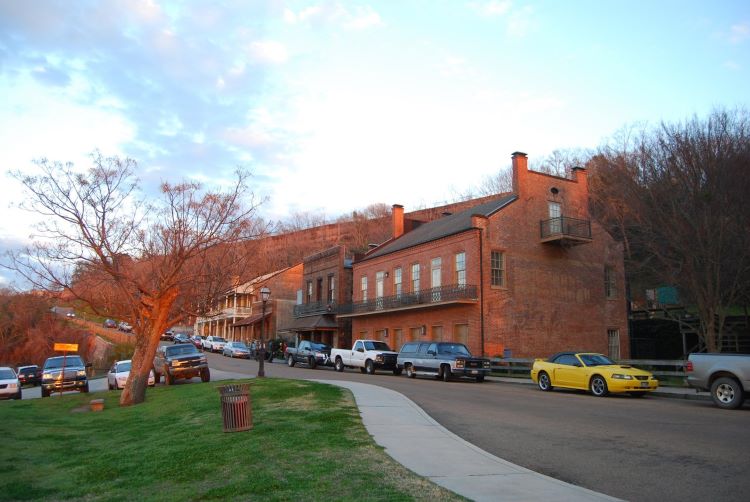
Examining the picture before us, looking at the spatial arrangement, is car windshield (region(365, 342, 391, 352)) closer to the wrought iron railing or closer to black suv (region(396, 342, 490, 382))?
black suv (region(396, 342, 490, 382))

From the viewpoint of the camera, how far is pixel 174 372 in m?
27.0

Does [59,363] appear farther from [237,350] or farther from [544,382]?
[544,382]

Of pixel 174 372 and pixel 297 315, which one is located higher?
pixel 297 315

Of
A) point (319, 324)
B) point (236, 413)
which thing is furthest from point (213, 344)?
point (236, 413)

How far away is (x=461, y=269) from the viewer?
3534 centimetres

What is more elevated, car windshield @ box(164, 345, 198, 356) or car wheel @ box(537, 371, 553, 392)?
car windshield @ box(164, 345, 198, 356)

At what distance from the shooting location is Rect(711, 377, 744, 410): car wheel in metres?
16.0

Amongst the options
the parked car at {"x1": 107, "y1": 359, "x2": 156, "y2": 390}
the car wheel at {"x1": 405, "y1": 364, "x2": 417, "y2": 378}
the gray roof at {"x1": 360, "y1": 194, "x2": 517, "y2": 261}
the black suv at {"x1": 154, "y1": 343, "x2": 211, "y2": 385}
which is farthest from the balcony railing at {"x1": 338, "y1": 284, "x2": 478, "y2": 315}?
the parked car at {"x1": 107, "y1": 359, "x2": 156, "y2": 390}

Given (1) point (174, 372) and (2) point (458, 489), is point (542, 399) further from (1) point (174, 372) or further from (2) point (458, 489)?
(1) point (174, 372)

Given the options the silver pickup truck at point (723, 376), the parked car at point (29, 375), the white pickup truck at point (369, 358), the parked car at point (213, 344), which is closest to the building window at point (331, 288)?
the parked car at point (213, 344)

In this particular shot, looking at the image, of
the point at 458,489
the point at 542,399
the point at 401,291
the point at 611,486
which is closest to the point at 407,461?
the point at 458,489

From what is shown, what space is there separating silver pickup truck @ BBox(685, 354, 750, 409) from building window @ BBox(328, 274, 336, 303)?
35656mm

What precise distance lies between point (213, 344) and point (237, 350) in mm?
10095

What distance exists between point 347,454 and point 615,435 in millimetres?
5709
